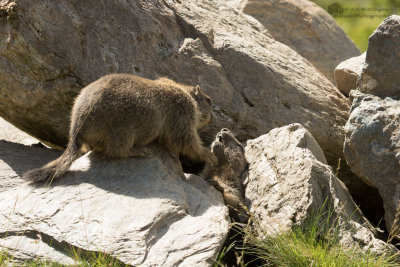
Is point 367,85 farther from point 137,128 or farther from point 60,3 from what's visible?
point 60,3

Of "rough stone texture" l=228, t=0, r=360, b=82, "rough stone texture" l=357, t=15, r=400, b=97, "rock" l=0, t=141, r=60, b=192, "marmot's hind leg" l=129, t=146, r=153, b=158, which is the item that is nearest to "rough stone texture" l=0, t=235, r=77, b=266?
"rock" l=0, t=141, r=60, b=192

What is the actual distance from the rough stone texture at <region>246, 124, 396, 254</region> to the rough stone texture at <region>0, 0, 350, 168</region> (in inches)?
43.7

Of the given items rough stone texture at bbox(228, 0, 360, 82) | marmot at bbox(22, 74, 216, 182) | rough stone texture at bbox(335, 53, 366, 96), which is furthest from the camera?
rough stone texture at bbox(228, 0, 360, 82)

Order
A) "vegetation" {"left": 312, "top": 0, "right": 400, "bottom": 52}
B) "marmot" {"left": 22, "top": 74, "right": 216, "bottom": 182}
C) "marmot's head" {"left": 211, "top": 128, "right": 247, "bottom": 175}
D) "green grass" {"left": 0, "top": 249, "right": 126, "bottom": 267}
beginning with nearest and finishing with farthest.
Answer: "green grass" {"left": 0, "top": 249, "right": 126, "bottom": 267} → "marmot" {"left": 22, "top": 74, "right": 216, "bottom": 182} → "marmot's head" {"left": 211, "top": 128, "right": 247, "bottom": 175} → "vegetation" {"left": 312, "top": 0, "right": 400, "bottom": 52}

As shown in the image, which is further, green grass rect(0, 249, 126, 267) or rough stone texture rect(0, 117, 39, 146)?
rough stone texture rect(0, 117, 39, 146)

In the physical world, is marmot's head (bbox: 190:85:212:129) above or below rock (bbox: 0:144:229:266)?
above

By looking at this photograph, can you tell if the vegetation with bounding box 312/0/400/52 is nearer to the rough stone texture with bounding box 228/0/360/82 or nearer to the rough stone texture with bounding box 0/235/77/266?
the rough stone texture with bounding box 228/0/360/82

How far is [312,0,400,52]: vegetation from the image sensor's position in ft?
46.3

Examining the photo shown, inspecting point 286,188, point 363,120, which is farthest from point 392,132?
point 286,188

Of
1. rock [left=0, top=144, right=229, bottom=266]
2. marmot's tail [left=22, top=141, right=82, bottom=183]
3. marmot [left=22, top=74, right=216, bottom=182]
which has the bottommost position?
rock [left=0, top=144, right=229, bottom=266]

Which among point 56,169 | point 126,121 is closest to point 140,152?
point 126,121

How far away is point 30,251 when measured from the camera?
189 inches

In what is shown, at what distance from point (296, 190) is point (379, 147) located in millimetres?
1305

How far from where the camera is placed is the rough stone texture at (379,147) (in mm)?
6148
